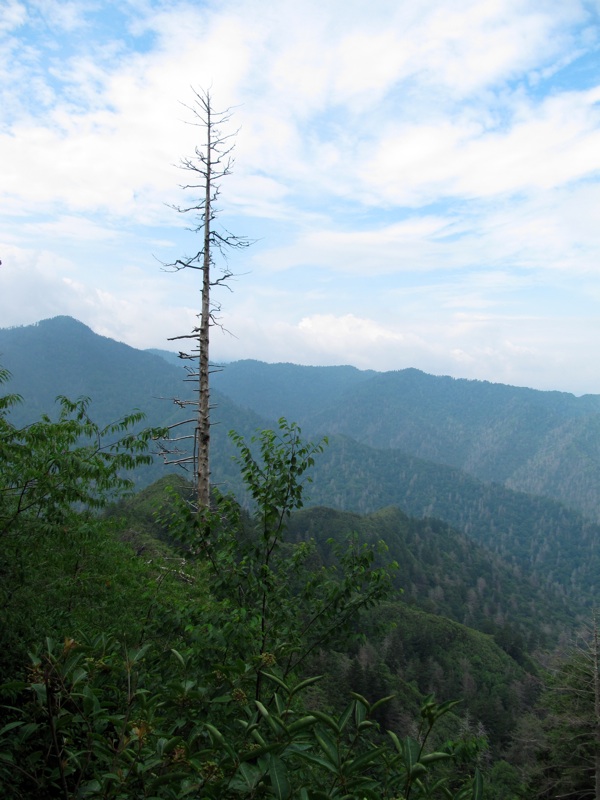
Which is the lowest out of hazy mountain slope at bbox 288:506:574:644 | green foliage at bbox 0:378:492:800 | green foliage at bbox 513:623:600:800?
hazy mountain slope at bbox 288:506:574:644

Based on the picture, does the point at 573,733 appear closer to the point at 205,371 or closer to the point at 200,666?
the point at 205,371

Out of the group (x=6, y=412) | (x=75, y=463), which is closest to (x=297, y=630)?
(x=75, y=463)

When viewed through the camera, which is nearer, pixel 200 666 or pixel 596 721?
pixel 200 666

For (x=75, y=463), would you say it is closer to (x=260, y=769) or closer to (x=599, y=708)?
(x=260, y=769)

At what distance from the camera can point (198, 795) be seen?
7.11 feet

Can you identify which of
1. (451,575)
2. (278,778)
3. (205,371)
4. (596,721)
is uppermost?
(205,371)

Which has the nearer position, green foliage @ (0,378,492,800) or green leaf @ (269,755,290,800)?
green leaf @ (269,755,290,800)

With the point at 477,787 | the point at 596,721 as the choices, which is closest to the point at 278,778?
the point at 477,787

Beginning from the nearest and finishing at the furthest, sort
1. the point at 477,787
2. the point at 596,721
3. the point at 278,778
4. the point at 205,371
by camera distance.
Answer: the point at 278,778 < the point at 477,787 < the point at 205,371 < the point at 596,721

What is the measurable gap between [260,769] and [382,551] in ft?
12.4

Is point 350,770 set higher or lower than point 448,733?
higher

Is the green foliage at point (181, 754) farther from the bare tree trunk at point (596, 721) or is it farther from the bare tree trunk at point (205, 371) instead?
the bare tree trunk at point (596, 721)

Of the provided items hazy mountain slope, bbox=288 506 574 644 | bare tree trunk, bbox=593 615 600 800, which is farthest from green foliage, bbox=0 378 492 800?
hazy mountain slope, bbox=288 506 574 644

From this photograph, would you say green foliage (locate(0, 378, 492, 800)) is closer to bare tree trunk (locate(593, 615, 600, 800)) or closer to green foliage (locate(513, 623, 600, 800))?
bare tree trunk (locate(593, 615, 600, 800))
